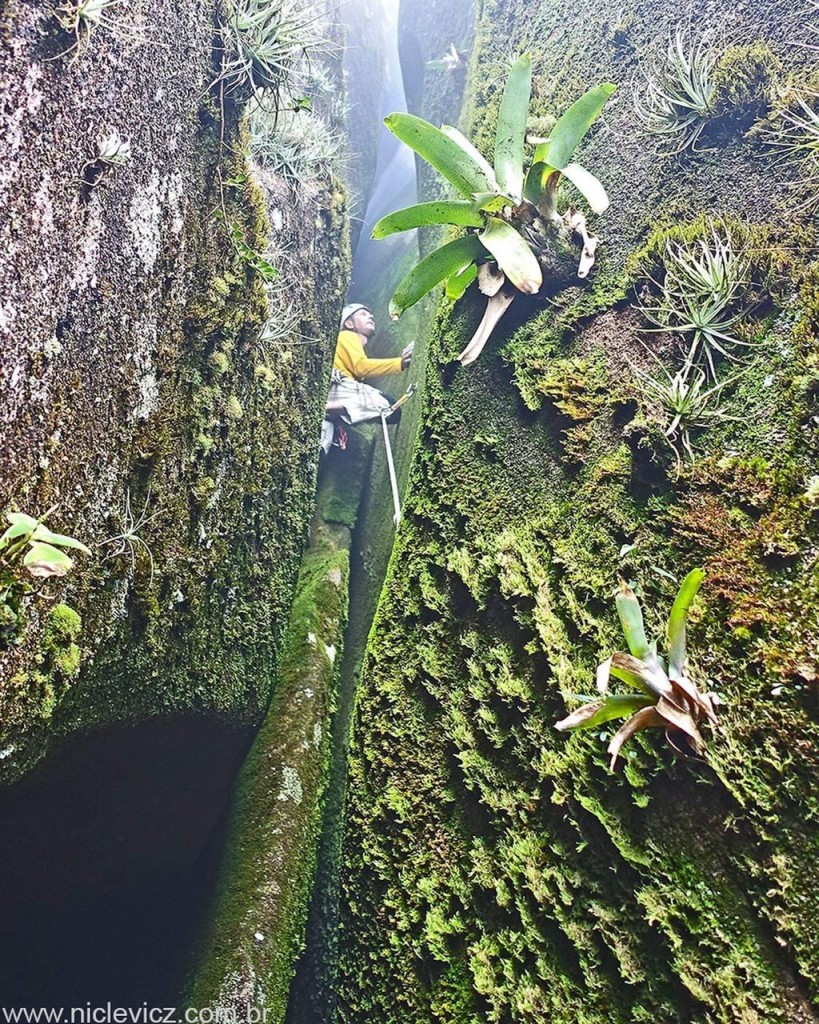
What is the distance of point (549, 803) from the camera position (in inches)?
60.4

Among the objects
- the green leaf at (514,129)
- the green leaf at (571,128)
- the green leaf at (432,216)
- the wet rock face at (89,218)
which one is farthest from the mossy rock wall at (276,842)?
the green leaf at (571,128)

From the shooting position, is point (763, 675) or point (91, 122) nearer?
point (763, 675)

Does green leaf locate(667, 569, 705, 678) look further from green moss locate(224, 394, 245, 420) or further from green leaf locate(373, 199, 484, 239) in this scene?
green moss locate(224, 394, 245, 420)

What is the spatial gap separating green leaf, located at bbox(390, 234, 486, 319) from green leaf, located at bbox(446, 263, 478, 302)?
0.15 ft

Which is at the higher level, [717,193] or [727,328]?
[717,193]

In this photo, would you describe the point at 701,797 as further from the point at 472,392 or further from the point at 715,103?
the point at 715,103

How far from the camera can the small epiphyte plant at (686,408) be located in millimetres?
1639

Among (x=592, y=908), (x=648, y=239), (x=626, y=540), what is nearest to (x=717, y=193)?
(x=648, y=239)

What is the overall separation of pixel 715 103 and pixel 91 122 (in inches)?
75.9

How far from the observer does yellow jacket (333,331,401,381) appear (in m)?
4.82

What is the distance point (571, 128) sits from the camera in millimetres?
1985

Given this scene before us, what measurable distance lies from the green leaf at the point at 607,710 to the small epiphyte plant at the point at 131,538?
1272 millimetres

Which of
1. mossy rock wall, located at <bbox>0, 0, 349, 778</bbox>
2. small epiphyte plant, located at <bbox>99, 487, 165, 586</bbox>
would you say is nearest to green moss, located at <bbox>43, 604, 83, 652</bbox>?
mossy rock wall, located at <bbox>0, 0, 349, 778</bbox>

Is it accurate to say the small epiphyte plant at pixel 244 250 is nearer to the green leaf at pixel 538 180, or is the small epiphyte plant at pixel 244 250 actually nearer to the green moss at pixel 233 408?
the green moss at pixel 233 408
